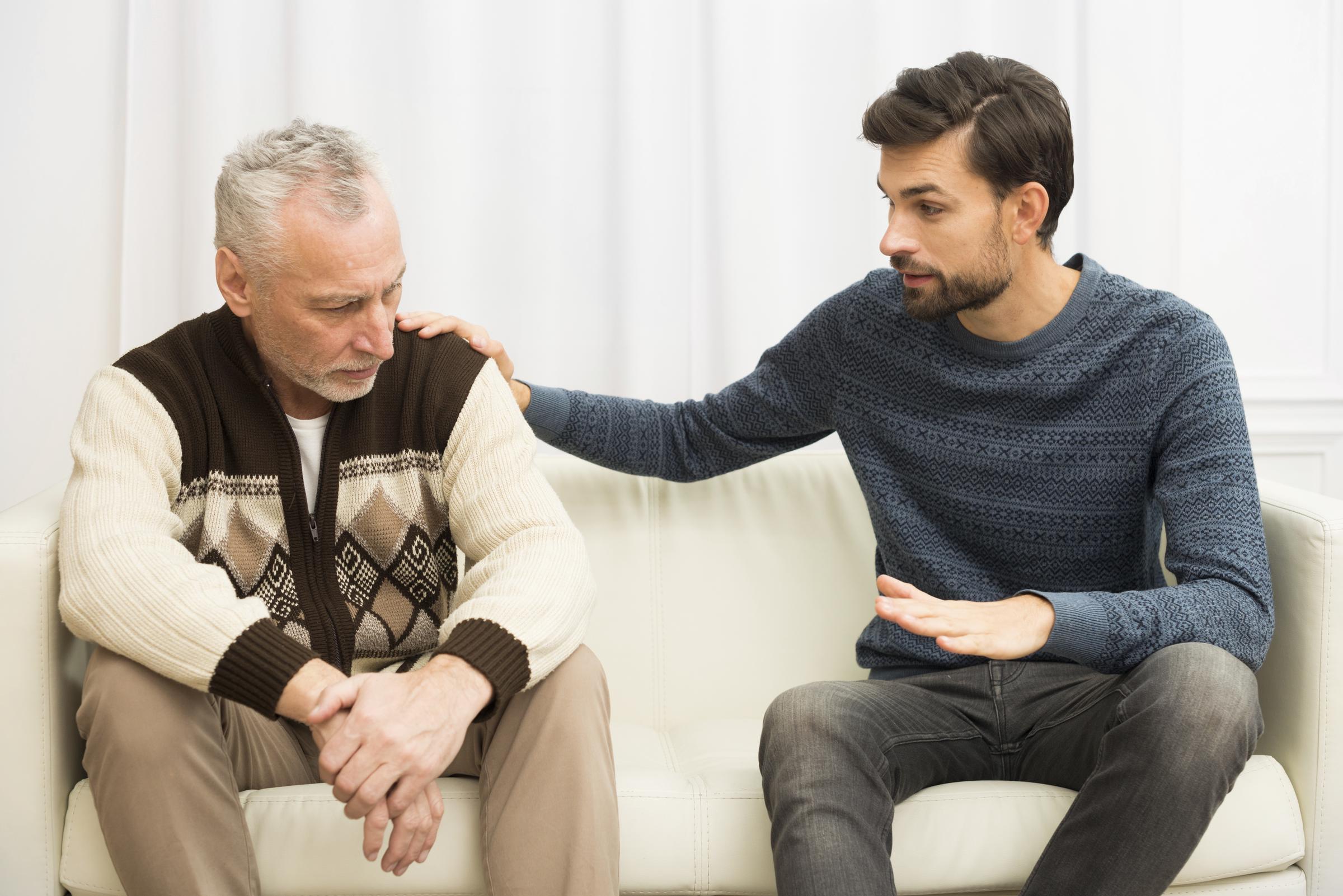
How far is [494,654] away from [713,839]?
16.4 inches

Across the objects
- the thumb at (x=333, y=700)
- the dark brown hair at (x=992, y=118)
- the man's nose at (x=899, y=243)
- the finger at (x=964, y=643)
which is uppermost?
the dark brown hair at (x=992, y=118)

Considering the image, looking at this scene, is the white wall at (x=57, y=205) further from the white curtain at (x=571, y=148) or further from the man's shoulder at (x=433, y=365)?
the man's shoulder at (x=433, y=365)

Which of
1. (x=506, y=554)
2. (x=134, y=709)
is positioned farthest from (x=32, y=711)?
(x=506, y=554)

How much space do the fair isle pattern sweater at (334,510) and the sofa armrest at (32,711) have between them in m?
0.07

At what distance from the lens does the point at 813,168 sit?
7.73 feet

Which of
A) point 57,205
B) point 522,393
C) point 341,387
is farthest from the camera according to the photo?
point 57,205

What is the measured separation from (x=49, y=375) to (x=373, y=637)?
118 centimetres

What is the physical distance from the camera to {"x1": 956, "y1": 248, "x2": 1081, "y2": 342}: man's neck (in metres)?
1.65

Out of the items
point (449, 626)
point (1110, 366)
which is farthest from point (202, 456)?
point (1110, 366)

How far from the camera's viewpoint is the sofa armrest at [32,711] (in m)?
1.40

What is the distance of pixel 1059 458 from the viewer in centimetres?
162

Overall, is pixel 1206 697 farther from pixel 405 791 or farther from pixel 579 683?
pixel 405 791

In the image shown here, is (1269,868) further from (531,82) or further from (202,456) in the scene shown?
(531,82)

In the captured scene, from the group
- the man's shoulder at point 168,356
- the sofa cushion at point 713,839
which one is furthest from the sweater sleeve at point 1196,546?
the man's shoulder at point 168,356
